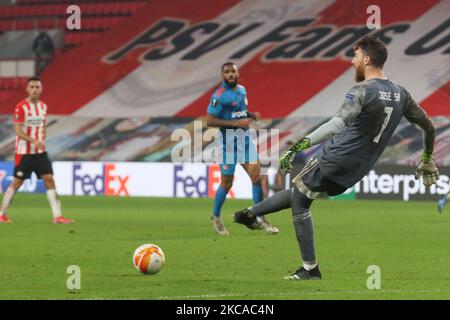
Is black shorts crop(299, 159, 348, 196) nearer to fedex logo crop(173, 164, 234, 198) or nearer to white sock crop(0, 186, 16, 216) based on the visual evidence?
white sock crop(0, 186, 16, 216)

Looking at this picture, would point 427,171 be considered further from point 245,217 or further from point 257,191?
point 257,191

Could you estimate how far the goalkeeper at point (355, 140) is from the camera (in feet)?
27.0

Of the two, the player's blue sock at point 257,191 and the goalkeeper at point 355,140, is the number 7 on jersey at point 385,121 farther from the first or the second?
the player's blue sock at point 257,191

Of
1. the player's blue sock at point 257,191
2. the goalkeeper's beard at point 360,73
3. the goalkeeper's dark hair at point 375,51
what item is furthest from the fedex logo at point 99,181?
the goalkeeper's dark hair at point 375,51

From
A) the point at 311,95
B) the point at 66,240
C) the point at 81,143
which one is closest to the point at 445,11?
the point at 311,95

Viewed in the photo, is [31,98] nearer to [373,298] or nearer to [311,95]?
[373,298]

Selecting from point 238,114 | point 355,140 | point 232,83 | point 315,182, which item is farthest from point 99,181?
point 355,140

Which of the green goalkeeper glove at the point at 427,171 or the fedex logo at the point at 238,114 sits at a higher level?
the fedex logo at the point at 238,114

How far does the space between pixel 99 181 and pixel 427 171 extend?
734 inches

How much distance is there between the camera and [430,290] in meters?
8.05

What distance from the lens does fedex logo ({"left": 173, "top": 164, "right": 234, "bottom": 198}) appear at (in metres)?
25.6

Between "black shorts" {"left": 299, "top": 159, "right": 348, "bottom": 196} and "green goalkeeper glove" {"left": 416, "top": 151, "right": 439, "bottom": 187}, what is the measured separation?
0.73 meters

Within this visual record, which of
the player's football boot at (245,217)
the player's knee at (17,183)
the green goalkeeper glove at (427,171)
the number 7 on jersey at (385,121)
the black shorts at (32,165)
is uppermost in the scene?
the number 7 on jersey at (385,121)

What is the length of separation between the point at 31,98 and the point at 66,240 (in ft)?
11.4
